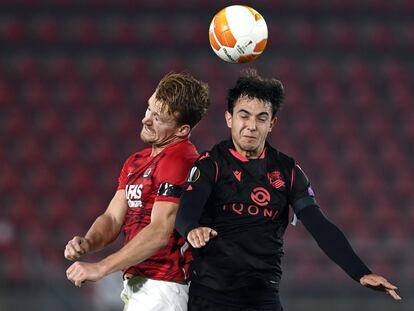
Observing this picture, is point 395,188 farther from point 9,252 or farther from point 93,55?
point 9,252

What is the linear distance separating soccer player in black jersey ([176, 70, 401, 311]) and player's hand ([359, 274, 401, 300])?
16 cm

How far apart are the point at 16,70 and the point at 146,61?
5.88 ft

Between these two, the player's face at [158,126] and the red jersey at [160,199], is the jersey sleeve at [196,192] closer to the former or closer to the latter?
the red jersey at [160,199]

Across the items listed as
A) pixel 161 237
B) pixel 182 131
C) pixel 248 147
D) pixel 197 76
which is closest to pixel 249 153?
pixel 248 147

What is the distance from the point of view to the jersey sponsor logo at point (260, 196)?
3670 millimetres

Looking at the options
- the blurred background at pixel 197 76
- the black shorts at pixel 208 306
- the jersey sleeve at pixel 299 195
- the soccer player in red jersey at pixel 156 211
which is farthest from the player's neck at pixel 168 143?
the blurred background at pixel 197 76

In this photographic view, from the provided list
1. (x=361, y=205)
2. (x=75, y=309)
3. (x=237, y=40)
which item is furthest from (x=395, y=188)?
(x=237, y=40)

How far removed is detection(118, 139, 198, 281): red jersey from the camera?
152 inches

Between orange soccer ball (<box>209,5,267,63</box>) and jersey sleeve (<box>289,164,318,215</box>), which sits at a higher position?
orange soccer ball (<box>209,5,267,63</box>)

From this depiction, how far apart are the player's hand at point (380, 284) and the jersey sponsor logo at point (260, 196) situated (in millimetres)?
546

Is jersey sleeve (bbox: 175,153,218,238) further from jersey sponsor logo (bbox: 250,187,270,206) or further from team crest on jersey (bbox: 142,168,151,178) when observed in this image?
team crest on jersey (bbox: 142,168,151,178)

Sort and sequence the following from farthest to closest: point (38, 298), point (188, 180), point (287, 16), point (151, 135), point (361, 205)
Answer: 1. point (287, 16)
2. point (361, 205)
3. point (38, 298)
4. point (151, 135)
5. point (188, 180)

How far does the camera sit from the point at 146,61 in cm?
1216

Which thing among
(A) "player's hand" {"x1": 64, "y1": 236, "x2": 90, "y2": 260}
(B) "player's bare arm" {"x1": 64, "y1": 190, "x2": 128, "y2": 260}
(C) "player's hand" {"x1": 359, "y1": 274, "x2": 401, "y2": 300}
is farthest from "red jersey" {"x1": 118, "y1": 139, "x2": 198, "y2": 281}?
(C) "player's hand" {"x1": 359, "y1": 274, "x2": 401, "y2": 300}
